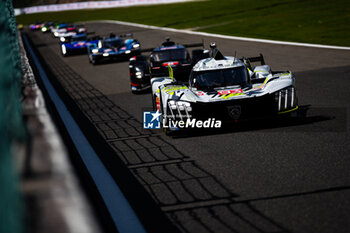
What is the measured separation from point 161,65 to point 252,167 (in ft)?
31.9

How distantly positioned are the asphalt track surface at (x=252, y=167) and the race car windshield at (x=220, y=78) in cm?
99

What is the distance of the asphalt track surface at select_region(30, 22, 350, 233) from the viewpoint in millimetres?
4836

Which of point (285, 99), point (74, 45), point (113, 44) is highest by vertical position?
point (285, 99)

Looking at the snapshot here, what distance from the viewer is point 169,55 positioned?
16.5 metres

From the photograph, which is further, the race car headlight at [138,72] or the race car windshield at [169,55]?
the race car windshield at [169,55]

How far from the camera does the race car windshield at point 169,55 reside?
1634 centimetres

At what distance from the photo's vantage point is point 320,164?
642cm

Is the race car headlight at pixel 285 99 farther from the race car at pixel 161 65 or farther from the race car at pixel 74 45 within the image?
the race car at pixel 74 45

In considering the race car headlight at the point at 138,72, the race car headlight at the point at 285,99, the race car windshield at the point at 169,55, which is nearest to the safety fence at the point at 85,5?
the race car windshield at the point at 169,55

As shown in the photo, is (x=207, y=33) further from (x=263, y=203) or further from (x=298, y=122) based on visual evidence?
(x=263, y=203)

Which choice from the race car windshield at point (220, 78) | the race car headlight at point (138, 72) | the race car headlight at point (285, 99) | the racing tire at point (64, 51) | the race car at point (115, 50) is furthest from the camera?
the racing tire at point (64, 51)

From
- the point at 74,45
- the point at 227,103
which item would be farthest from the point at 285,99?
the point at 74,45

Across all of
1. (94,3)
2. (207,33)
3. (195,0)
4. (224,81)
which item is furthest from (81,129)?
(94,3)

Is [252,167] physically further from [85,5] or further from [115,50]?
[85,5]
